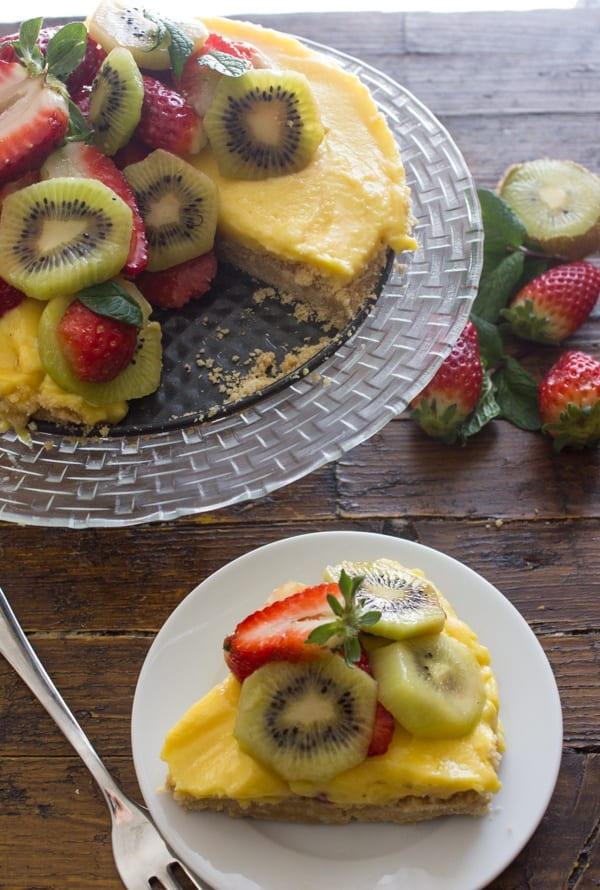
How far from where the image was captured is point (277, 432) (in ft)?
6.28

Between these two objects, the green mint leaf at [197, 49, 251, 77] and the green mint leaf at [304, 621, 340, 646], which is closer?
the green mint leaf at [304, 621, 340, 646]

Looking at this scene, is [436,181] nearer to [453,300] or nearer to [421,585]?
[453,300]

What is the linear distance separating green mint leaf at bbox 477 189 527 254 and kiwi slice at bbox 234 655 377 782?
4.41ft

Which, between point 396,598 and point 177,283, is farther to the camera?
point 177,283

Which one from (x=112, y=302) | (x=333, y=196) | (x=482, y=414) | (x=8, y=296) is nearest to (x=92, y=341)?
(x=112, y=302)

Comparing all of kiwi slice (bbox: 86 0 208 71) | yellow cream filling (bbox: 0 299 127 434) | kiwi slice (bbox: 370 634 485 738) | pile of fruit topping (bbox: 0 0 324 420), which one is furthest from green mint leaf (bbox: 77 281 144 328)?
kiwi slice (bbox: 370 634 485 738)

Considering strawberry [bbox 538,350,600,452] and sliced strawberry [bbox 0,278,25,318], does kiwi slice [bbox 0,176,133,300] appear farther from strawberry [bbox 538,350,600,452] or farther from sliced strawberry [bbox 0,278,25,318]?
strawberry [bbox 538,350,600,452]

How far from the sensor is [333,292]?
222cm

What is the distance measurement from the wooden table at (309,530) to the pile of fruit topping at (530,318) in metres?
0.07

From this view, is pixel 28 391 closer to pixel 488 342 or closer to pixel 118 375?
pixel 118 375

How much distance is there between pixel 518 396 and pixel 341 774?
3.63ft

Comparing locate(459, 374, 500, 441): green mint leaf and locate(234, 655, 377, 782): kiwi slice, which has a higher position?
locate(459, 374, 500, 441): green mint leaf

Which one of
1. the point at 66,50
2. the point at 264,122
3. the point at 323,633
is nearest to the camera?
the point at 323,633

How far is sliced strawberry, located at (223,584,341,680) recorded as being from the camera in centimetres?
159
